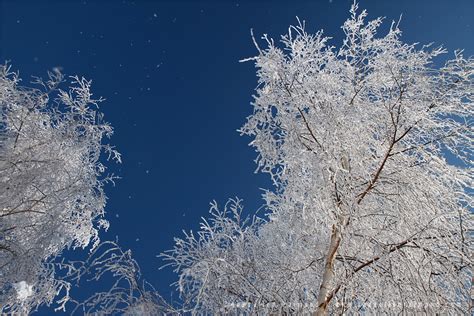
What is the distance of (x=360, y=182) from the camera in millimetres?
4090

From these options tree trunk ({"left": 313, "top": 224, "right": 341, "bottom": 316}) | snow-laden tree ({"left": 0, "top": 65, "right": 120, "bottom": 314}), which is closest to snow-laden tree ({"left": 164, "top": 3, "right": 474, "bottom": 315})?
tree trunk ({"left": 313, "top": 224, "right": 341, "bottom": 316})

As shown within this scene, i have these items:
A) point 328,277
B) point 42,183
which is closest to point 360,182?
point 328,277

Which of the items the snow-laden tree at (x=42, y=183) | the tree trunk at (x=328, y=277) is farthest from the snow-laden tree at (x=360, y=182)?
the snow-laden tree at (x=42, y=183)

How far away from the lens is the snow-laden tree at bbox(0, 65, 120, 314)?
6.71 metres

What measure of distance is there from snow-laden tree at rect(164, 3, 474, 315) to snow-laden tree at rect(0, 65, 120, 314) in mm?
3624

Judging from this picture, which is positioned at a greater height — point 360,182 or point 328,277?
point 360,182

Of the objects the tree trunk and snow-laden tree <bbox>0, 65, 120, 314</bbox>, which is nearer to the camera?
the tree trunk

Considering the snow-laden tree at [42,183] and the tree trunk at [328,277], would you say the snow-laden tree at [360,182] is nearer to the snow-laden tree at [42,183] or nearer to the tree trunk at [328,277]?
the tree trunk at [328,277]

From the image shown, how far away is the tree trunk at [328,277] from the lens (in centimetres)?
388

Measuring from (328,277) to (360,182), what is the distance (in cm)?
105

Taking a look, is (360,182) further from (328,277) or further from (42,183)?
(42,183)

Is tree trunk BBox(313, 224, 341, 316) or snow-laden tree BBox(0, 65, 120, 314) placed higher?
snow-laden tree BBox(0, 65, 120, 314)

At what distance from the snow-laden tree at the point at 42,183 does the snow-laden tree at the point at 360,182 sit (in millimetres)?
3624

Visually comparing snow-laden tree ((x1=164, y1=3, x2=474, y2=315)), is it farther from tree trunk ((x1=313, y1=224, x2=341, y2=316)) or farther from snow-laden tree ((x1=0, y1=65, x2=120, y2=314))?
snow-laden tree ((x1=0, y1=65, x2=120, y2=314))
